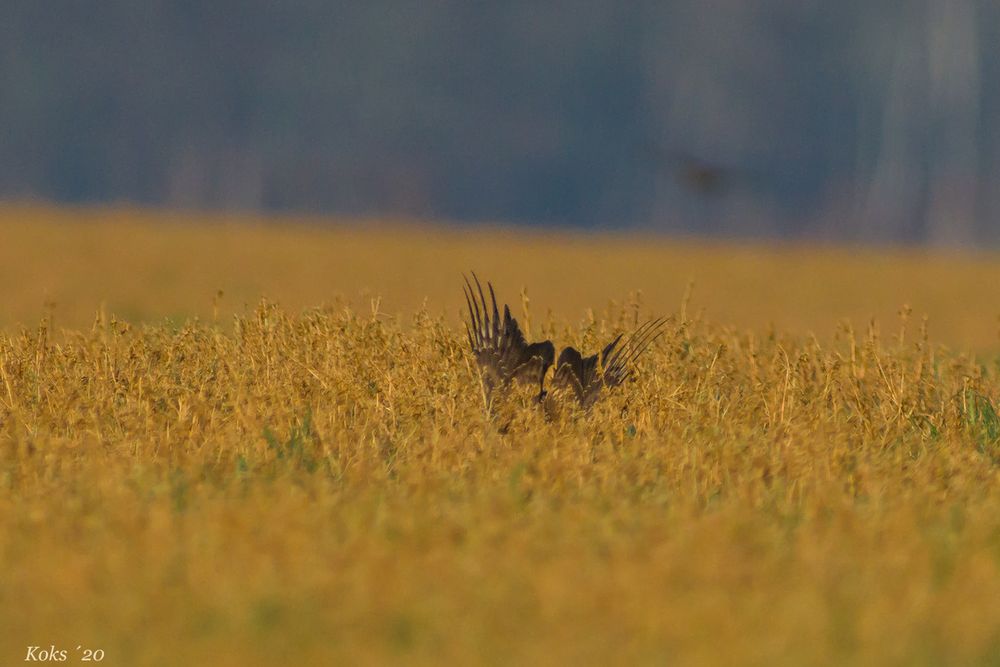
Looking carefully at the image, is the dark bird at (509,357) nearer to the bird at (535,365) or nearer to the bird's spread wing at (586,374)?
the bird at (535,365)

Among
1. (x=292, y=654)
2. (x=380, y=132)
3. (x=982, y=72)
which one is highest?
(x=982, y=72)

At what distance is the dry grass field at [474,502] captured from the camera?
4.21 m

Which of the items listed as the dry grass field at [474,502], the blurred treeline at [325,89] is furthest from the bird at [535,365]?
the blurred treeline at [325,89]

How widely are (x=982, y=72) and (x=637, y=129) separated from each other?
152ft

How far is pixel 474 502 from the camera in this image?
560 centimetres

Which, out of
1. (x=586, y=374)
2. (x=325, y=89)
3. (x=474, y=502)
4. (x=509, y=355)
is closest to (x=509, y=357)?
(x=509, y=355)

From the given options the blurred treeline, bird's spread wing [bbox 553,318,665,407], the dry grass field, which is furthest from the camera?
the blurred treeline

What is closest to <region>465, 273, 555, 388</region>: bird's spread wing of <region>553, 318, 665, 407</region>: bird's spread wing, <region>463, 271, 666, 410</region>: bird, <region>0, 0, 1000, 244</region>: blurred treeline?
<region>463, 271, 666, 410</region>: bird

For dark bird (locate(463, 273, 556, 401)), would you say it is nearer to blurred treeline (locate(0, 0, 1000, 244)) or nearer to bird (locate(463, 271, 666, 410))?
bird (locate(463, 271, 666, 410))

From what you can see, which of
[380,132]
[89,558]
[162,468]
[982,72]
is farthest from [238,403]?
[982,72]

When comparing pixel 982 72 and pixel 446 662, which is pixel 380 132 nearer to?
pixel 982 72

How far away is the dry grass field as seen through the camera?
13.8 ft

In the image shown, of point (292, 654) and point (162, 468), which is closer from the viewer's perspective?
point (292, 654)

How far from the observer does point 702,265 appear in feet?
101
